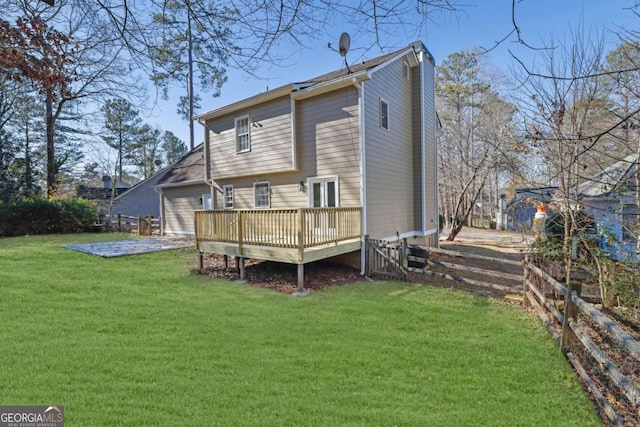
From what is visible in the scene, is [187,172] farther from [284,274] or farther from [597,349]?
[597,349]

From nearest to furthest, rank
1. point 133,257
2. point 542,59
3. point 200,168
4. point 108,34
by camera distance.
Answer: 1. point 108,34
2. point 542,59
3. point 133,257
4. point 200,168

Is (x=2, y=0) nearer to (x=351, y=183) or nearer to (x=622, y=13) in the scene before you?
(x=622, y=13)

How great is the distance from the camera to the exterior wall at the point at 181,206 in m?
15.6

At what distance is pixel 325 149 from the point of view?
32.3 feet

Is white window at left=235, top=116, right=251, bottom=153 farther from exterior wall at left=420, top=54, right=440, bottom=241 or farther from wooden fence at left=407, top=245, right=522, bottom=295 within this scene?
wooden fence at left=407, top=245, right=522, bottom=295

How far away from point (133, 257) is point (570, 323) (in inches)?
427

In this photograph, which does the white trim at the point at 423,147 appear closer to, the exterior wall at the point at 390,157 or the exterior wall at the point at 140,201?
the exterior wall at the point at 390,157

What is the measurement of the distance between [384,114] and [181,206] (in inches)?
441

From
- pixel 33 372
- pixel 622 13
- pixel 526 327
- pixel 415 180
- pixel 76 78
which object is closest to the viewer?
pixel 33 372

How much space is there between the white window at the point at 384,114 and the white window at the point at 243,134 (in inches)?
185

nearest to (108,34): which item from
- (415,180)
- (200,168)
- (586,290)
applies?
(586,290)

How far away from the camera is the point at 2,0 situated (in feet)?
10.9

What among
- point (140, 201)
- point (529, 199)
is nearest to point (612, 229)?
point (529, 199)

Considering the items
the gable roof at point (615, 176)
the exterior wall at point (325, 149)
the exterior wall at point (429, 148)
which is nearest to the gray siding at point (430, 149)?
the exterior wall at point (429, 148)
